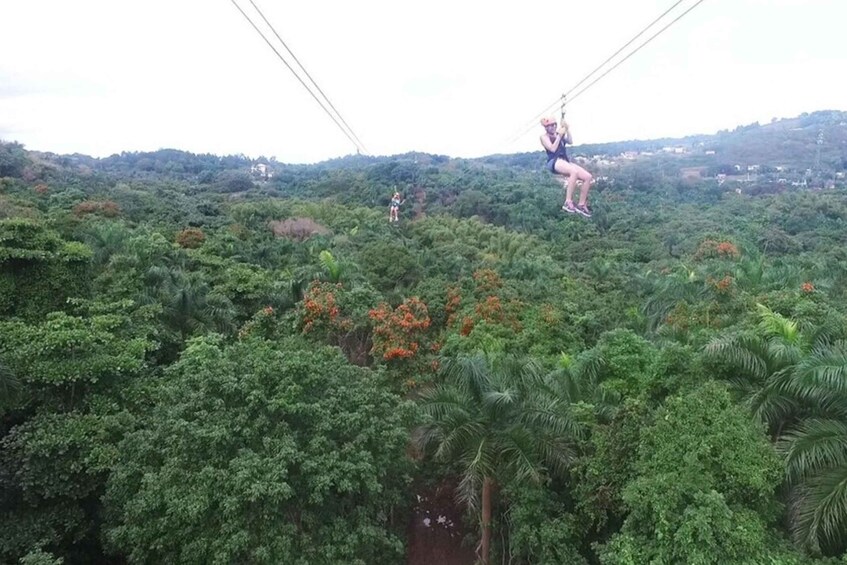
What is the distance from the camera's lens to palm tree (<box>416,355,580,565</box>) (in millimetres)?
8555

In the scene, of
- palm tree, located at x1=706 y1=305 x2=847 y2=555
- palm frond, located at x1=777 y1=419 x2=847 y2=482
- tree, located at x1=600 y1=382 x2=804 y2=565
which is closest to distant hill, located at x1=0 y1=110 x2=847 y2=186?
palm tree, located at x1=706 y1=305 x2=847 y2=555

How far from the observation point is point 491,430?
8891 mm

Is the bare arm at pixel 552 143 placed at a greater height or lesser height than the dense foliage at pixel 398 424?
greater

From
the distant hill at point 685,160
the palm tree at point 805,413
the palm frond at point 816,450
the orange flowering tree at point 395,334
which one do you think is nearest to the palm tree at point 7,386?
the orange flowering tree at point 395,334

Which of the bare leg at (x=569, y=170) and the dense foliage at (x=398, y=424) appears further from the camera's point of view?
the bare leg at (x=569, y=170)

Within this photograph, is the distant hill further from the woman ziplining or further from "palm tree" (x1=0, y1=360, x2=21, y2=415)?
"palm tree" (x1=0, y1=360, x2=21, y2=415)

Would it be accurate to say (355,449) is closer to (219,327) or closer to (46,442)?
(46,442)

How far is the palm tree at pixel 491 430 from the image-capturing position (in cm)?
855

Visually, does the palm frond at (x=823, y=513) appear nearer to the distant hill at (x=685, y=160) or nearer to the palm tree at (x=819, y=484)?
the palm tree at (x=819, y=484)

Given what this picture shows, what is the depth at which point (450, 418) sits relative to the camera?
8.88 meters

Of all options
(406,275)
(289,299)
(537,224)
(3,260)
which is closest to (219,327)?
(289,299)

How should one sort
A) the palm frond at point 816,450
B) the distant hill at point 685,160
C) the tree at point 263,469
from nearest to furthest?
the palm frond at point 816,450 → the tree at point 263,469 → the distant hill at point 685,160

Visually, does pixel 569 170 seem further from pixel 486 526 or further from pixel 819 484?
pixel 486 526

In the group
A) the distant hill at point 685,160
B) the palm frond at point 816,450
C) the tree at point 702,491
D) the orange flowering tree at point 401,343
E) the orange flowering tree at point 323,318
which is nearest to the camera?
the tree at point 702,491
